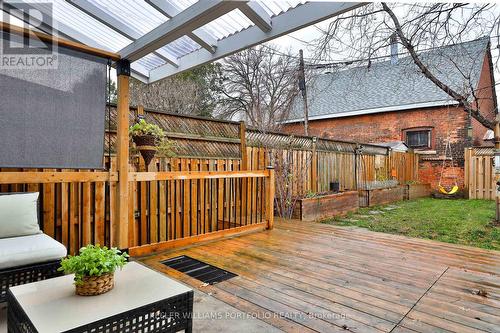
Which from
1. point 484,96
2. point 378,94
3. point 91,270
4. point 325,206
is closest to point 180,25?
point 91,270

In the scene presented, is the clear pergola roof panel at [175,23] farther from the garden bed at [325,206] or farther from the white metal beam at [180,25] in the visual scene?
the garden bed at [325,206]

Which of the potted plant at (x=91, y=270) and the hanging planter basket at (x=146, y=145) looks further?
the hanging planter basket at (x=146, y=145)

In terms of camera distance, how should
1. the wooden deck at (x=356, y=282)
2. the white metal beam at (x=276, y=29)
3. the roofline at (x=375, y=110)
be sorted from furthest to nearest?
the roofline at (x=375, y=110)
the white metal beam at (x=276, y=29)
the wooden deck at (x=356, y=282)

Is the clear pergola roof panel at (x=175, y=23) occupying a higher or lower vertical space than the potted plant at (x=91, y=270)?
higher

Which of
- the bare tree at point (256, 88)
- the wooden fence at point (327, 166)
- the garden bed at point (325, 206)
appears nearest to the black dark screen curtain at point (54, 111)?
the wooden fence at point (327, 166)

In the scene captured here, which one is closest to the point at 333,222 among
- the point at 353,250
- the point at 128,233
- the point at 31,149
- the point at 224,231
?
the point at 353,250

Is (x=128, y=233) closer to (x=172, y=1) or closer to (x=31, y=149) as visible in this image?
(x=31, y=149)

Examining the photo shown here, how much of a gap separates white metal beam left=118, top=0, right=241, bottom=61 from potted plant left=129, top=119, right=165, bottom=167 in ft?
2.62

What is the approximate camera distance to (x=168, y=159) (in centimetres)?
440

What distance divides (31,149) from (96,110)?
67 cm

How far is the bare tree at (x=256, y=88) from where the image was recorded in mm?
11180

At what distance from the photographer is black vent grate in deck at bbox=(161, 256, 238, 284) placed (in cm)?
287

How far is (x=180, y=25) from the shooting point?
2570 millimetres

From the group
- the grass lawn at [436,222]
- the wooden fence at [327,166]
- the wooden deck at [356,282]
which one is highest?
the wooden fence at [327,166]
